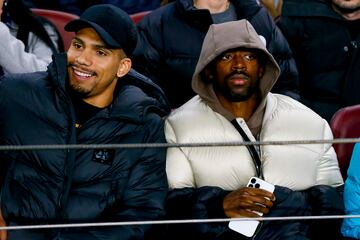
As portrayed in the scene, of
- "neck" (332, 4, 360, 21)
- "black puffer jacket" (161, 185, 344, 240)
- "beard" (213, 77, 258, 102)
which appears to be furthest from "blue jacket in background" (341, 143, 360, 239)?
"neck" (332, 4, 360, 21)

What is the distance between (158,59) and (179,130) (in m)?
0.59

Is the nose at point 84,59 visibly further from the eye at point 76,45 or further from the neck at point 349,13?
the neck at point 349,13

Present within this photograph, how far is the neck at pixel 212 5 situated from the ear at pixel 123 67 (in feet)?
2.19

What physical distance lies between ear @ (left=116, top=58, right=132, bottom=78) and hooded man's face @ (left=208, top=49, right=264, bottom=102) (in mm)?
288

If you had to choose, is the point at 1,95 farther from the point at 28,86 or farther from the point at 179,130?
the point at 179,130

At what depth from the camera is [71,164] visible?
3.15m

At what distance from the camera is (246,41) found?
133 inches

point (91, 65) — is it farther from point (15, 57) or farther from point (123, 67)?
point (15, 57)

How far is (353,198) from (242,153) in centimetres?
39

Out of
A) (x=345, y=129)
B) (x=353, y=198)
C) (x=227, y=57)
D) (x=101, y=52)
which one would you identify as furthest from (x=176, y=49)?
(x=353, y=198)

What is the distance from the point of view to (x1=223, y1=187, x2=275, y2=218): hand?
315 centimetres

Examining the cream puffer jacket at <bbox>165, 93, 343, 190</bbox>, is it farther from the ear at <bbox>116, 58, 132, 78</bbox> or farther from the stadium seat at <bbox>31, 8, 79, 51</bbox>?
the stadium seat at <bbox>31, 8, 79, 51</bbox>

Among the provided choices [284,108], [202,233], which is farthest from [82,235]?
[284,108]

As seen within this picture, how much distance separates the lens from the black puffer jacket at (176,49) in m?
3.86
